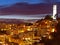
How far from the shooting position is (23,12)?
2014mm

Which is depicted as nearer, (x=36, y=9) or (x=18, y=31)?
(x=18, y=31)

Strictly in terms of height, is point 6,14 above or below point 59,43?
above

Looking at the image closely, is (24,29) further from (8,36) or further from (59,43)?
(59,43)

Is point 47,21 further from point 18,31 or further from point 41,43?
point 41,43

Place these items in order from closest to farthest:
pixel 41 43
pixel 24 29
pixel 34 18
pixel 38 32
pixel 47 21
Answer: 1. pixel 41 43
2. pixel 38 32
3. pixel 24 29
4. pixel 47 21
5. pixel 34 18

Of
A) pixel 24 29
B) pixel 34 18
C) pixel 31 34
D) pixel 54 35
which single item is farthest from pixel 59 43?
pixel 34 18

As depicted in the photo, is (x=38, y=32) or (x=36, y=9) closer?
(x=38, y=32)

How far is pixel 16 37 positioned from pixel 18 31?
118 millimetres

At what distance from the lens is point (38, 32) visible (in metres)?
1.28

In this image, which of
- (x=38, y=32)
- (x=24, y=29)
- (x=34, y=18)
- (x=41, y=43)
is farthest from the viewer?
(x=34, y=18)

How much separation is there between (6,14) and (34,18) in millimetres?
302

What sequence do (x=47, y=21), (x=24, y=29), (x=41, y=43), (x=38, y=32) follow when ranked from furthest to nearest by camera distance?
(x=47, y=21) → (x=24, y=29) → (x=38, y=32) → (x=41, y=43)

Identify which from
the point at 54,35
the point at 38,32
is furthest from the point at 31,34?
the point at 54,35

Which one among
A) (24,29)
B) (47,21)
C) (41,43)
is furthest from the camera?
(47,21)
